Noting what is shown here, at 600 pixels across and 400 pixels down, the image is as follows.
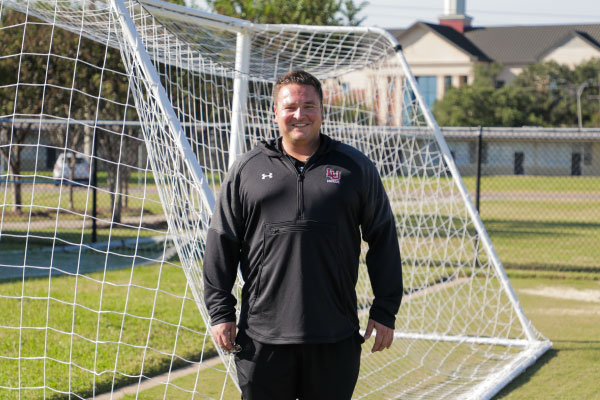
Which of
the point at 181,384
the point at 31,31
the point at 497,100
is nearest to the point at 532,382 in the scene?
the point at 181,384

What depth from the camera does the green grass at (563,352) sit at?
6.06 m

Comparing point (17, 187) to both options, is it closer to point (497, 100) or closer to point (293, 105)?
point (293, 105)

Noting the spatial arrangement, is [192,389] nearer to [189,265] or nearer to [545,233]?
[189,265]

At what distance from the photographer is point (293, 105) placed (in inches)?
131

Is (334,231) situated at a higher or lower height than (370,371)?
higher

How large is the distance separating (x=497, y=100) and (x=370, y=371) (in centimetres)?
4994

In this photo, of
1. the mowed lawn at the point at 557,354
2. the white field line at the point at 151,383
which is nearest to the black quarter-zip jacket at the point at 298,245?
the mowed lawn at the point at 557,354

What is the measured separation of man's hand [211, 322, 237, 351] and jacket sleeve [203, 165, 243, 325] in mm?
20

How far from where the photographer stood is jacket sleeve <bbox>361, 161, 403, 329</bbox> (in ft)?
11.1

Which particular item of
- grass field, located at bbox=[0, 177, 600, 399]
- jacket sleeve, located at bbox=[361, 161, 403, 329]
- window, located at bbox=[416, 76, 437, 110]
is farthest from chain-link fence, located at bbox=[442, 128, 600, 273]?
window, located at bbox=[416, 76, 437, 110]

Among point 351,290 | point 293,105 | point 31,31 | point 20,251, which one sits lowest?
point 20,251

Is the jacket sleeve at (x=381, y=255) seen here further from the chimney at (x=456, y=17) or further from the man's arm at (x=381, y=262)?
the chimney at (x=456, y=17)

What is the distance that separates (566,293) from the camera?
10141 mm

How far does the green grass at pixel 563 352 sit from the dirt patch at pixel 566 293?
0.05 m
